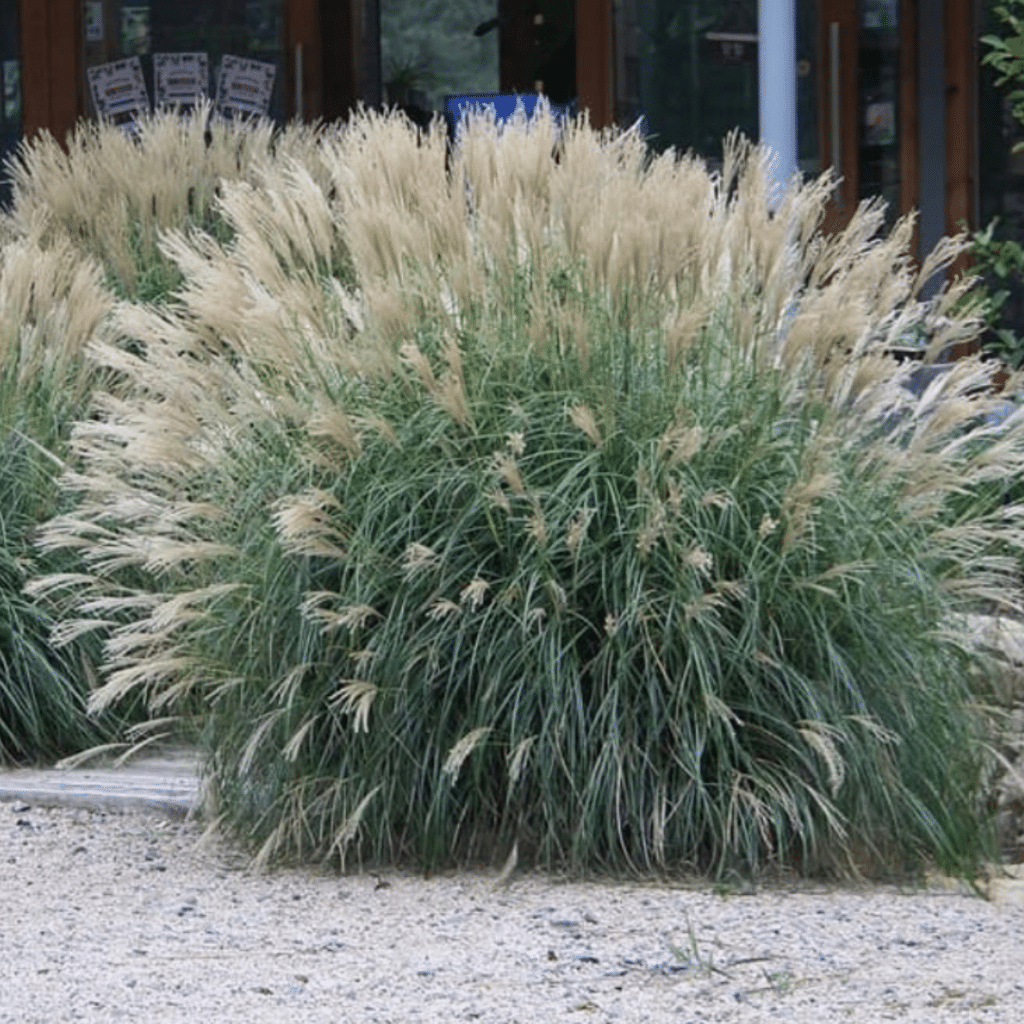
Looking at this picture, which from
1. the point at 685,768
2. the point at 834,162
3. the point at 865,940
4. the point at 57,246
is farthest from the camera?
the point at 834,162

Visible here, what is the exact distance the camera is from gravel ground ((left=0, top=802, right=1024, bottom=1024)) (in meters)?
4.32

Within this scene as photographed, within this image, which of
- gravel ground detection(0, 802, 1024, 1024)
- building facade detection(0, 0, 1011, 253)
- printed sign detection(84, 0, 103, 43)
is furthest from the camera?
printed sign detection(84, 0, 103, 43)

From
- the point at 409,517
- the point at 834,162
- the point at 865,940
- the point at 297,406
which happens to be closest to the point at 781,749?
the point at 865,940

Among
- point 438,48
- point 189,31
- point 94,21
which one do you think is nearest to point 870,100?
point 438,48

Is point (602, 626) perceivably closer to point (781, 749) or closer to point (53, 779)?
point (781, 749)

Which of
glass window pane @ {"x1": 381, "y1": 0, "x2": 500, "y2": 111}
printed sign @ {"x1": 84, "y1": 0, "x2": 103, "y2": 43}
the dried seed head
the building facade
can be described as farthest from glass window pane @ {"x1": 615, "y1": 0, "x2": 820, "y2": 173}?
the dried seed head

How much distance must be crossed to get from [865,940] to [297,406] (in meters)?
1.82

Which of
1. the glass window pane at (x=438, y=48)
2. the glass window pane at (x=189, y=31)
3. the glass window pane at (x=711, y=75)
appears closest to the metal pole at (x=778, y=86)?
the glass window pane at (x=711, y=75)

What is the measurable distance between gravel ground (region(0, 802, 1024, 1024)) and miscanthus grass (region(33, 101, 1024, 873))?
0.18 meters

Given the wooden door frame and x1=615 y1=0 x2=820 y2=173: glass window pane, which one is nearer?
x1=615 y1=0 x2=820 y2=173: glass window pane

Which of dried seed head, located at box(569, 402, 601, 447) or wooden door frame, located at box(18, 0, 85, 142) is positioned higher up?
wooden door frame, located at box(18, 0, 85, 142)

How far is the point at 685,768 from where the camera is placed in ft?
17.1

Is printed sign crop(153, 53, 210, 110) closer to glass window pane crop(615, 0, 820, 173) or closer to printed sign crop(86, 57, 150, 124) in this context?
printed sign crop(86, 57, 150, 124)

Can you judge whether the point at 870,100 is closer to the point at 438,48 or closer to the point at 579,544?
the point at 438,48
